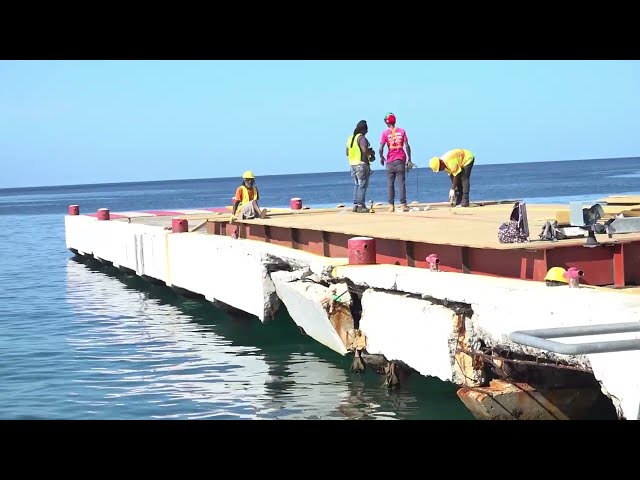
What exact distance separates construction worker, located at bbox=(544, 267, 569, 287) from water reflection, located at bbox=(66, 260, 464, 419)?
82.8 inches

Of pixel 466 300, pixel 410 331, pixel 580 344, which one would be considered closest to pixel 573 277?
pixel 466 300

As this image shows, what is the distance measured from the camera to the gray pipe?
17.3 feet

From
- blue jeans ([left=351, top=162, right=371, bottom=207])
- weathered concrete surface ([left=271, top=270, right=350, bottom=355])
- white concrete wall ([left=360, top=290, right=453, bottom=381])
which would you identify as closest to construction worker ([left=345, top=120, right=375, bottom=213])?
blue jeans ([left=351, top=162, right=371, bottom=207])

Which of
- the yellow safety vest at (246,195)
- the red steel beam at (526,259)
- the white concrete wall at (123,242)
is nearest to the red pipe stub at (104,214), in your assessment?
the white concrete wall at (123,242)

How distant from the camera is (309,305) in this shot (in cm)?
1230

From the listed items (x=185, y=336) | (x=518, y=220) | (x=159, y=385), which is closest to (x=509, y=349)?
(x=518, y=220)

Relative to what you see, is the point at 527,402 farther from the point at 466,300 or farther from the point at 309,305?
the point at 309,305

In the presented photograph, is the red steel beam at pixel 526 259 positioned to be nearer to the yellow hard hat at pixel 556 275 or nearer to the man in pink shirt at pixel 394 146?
the yellow hard hat at pixel 556 275

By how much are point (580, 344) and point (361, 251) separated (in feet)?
21.9

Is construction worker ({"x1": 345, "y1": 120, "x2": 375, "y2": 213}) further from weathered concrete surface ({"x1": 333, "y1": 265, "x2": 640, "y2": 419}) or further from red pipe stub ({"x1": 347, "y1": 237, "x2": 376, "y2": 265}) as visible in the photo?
weathered concrete surface ({"x1": 333, "y1": 265, "x2": 640, "y2": 419})

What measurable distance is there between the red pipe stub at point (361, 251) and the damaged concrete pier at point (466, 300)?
0.02 meters

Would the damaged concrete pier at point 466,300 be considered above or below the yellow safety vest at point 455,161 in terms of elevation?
below

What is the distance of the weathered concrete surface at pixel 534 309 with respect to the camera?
704cm
